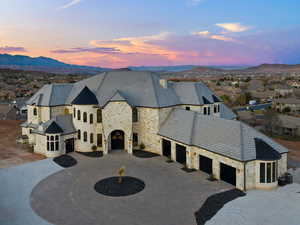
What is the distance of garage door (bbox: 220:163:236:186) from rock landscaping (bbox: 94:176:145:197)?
8361mm

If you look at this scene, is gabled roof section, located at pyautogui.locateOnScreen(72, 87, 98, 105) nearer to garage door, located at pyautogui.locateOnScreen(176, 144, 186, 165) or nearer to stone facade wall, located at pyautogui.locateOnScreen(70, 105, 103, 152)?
stone facade wall, located at pyautogui.locateOnScreen(70, 105, 103, 152)

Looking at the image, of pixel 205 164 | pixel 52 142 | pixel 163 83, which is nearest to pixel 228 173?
pixel 205 164

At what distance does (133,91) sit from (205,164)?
15926mm

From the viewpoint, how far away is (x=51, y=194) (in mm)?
25172

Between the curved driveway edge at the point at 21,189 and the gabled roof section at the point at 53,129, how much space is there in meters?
3.93

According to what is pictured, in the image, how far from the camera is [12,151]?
39.2 meters

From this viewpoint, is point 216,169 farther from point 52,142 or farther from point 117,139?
point 52,142

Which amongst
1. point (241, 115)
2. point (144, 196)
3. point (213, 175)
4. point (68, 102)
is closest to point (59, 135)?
point (68, 102)

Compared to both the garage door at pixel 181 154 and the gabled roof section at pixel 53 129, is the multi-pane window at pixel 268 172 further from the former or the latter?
the gabled roof section at pixel 53 129

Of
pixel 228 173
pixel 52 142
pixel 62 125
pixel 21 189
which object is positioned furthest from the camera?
pixel 62 125

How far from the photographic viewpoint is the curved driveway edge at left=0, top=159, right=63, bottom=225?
20969mm

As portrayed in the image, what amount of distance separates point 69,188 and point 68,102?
1924cm

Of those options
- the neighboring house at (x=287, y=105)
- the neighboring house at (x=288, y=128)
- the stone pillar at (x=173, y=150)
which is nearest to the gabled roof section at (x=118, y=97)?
the stone pillar at (x=173, y=150)

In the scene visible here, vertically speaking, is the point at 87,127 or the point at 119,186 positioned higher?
the point at 87,127
